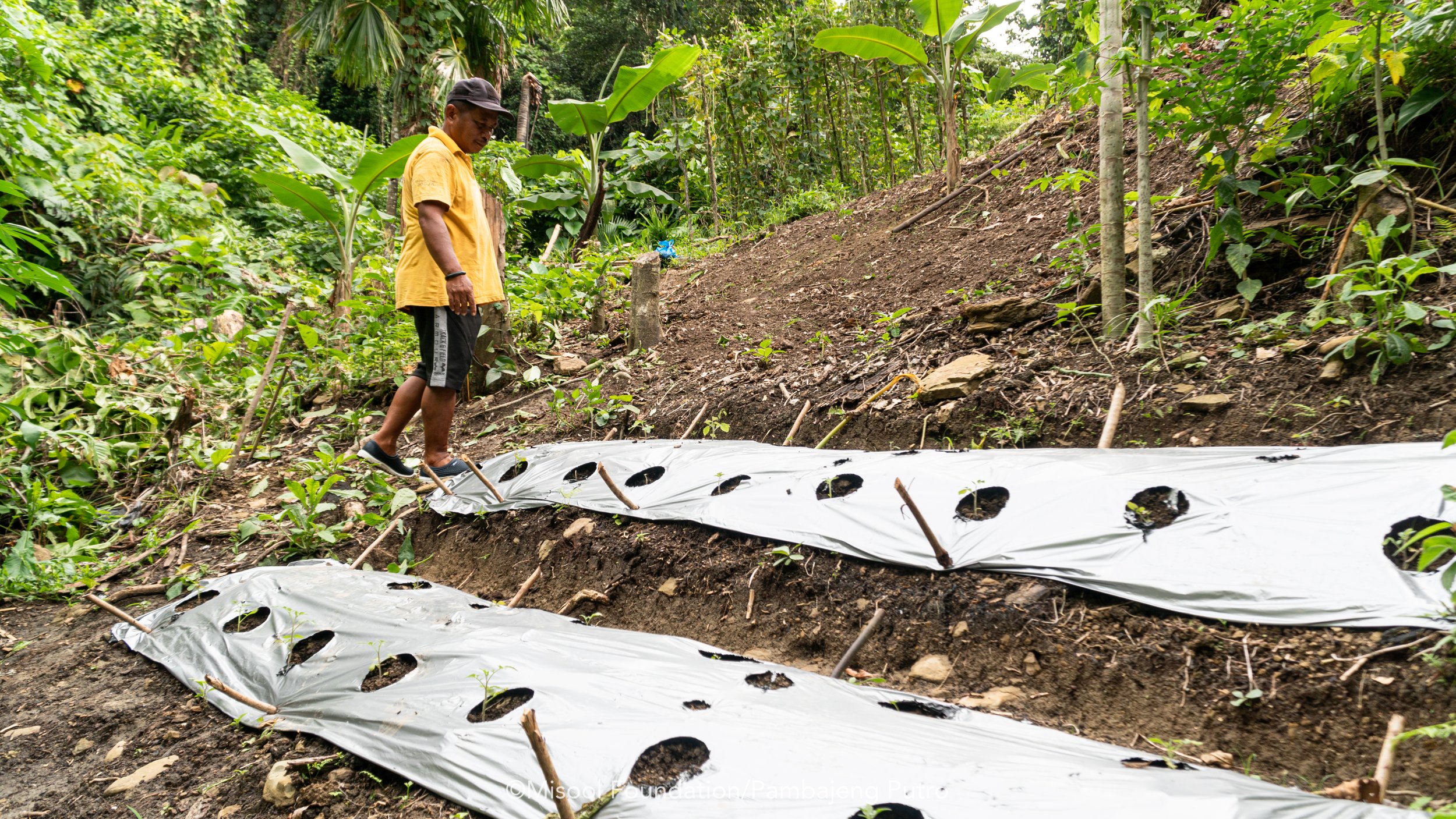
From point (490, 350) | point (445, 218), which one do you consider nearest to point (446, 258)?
point (445, 218)

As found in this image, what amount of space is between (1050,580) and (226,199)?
8326 millimetres

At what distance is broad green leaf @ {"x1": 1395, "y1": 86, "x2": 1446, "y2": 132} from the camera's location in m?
2.32

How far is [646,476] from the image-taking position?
3000mm

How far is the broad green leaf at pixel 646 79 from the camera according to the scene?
6.11 metres

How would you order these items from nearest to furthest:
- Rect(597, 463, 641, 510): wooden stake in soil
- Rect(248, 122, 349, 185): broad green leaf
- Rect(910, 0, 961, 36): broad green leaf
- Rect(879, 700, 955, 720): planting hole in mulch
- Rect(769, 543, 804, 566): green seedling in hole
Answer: Rect(879, 700, 955, 720): planting hole in mulch → Rect(769, 543, 804, 566): green seedling in hole → Rect(597, 463, 641, 510): wooden stake in soil → Rect(248, 122, 349, 185): broad green leaf → Rect(910, 0, 961, 36): broad green leaf

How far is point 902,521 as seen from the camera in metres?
2.11

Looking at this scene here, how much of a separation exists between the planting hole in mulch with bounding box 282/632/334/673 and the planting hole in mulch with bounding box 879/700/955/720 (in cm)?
158

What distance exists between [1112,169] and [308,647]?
3.16 meters

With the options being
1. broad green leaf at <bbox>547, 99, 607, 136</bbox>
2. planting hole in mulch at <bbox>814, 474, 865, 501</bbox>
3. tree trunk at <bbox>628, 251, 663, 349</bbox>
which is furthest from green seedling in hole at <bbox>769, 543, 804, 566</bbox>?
broad green leaf at <bbox>547, 99, 607, 136</bbox>

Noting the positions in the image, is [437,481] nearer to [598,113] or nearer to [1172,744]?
[1172,744]

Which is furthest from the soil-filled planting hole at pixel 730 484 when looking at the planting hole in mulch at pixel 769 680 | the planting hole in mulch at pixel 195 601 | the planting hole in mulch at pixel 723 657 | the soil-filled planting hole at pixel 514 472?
the planting hole in mulch at pixel 195 601

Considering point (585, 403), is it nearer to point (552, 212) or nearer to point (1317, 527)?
point (1317, 527)

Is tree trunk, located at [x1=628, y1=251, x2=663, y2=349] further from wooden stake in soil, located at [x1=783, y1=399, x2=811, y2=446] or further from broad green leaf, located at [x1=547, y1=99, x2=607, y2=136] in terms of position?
broad green leaf, located at [x1=547, y1=99, x2=607, y2=136]

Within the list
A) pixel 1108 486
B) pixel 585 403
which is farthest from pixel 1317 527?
pixel 585 403
